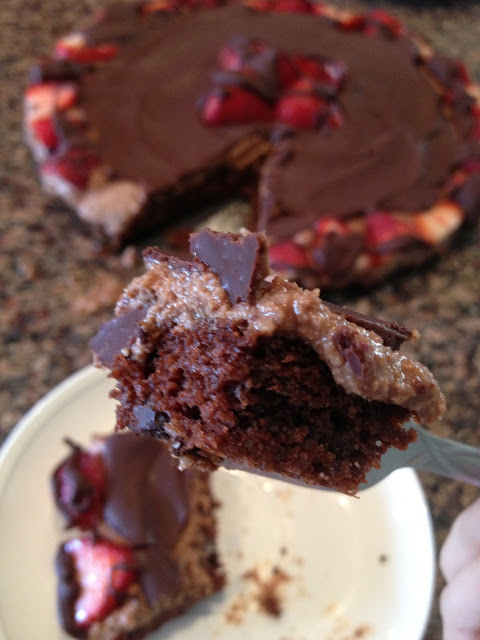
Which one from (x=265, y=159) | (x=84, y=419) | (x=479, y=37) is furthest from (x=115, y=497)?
(x=479, y=37)

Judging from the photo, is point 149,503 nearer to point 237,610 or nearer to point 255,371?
point 237,610

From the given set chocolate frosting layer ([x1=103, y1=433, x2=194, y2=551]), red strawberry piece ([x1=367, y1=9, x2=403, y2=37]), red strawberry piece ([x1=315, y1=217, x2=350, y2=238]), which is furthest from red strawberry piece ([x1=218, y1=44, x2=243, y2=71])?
chocolate frosting layer ([x1=103, y1=433, x2=194, y2=551])

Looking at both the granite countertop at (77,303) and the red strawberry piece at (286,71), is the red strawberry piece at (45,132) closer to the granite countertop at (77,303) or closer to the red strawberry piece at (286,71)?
the granite countertop at (77,303)

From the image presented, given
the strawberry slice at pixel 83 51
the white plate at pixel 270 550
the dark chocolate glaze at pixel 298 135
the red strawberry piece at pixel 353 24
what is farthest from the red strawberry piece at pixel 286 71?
the white plate at pixel 270 550

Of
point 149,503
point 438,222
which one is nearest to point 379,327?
point 149,503

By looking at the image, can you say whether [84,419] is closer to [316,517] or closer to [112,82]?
[316,517]

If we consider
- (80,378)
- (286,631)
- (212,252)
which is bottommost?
(286,631)
